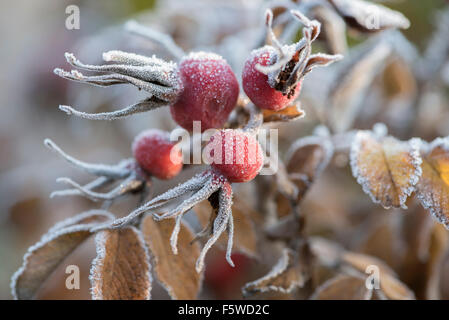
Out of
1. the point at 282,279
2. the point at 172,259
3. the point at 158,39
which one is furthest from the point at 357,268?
the point at 158,39

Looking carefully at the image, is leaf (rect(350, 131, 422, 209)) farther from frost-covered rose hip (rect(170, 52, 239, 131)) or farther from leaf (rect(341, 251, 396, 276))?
leaf (rect(341, 251, 396, 276))

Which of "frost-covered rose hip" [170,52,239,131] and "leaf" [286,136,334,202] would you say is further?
"leaf" [286,136,334,202]

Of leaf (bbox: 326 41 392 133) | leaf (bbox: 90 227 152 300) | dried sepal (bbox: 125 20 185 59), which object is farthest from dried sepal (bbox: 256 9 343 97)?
leaf (bbox: 326 41 392 133)

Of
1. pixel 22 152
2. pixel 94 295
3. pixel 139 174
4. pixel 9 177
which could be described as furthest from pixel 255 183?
pixel 22 152

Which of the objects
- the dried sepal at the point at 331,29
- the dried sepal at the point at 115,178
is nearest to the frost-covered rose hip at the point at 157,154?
the dried sepal at the point at 115,178

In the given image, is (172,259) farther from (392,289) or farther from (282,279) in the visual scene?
(392,289)

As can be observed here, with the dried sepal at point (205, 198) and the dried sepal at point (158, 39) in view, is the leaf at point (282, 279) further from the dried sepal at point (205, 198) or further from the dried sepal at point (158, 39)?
the dried sepal at point (158, 39)

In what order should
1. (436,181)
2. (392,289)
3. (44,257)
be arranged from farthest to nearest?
(392,289), (44,257), (436,181)
